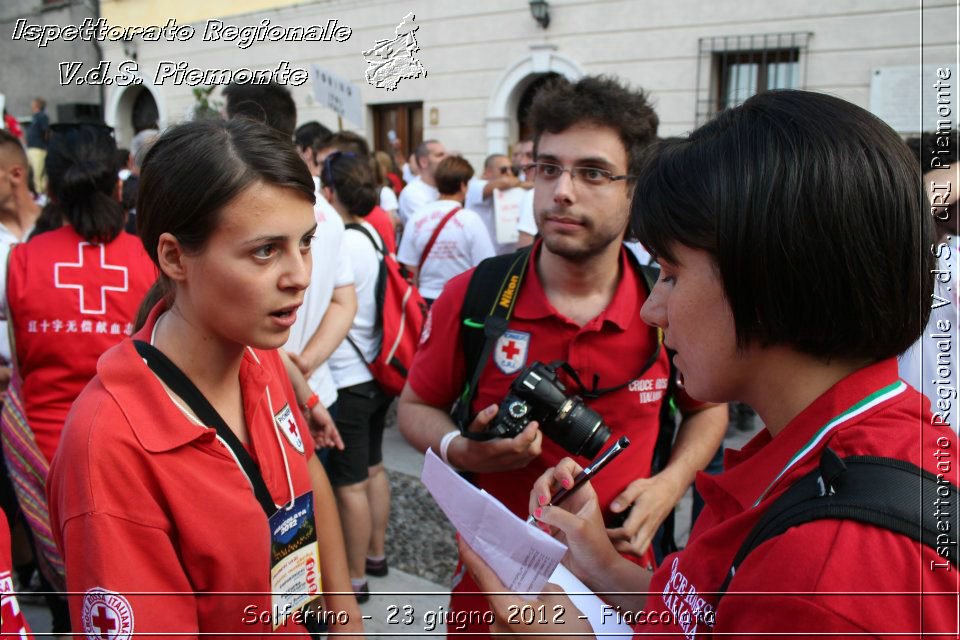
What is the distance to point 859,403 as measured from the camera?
103cm

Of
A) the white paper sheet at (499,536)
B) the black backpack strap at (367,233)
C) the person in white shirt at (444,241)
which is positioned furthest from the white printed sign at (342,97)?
the white paper sheet at (499,536)

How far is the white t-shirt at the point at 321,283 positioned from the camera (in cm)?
316

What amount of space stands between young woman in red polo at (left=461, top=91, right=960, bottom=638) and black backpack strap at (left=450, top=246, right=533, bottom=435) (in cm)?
88

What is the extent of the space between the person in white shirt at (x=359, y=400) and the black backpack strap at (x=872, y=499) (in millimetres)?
2804

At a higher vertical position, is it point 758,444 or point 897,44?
point 897,44

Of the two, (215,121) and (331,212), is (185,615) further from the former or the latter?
(331,212)

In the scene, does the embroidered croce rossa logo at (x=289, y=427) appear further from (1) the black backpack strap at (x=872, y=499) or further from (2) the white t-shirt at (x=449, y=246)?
(2) the white t-shirt at (x=449, y=246)

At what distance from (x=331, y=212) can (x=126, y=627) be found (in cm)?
226

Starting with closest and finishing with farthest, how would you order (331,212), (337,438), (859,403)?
(859,403) → (337,438) → (331,212)

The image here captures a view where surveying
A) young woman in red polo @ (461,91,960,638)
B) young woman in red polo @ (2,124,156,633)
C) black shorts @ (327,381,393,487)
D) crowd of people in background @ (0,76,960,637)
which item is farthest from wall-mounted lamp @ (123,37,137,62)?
young woman in red polo @ (461,91,960,638)

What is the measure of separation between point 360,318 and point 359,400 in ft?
1.36

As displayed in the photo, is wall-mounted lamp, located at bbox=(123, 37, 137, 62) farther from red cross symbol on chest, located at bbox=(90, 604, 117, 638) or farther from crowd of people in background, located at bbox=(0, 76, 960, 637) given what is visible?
red cross symbol on chest, located at bbox=(90, 604, 117, 638)

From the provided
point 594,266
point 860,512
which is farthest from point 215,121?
point 860,512

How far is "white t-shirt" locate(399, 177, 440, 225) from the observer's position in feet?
24.3
